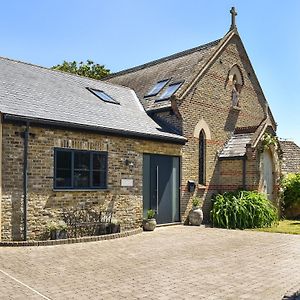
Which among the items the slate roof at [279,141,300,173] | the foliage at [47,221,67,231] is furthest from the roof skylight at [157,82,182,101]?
the slate roof at [279,141,300,173]

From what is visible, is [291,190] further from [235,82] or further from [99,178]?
[99,178]

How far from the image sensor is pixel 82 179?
12930 millimetres

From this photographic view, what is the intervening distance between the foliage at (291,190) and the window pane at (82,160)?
11.7m

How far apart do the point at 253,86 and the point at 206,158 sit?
658 cm

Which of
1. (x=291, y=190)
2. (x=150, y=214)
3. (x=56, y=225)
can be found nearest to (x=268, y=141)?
(x=291, y=190)

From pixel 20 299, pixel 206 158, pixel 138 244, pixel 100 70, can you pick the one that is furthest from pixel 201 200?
pixel 100 70

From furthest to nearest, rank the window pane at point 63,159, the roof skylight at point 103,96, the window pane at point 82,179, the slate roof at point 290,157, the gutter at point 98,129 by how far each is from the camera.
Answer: the slate roof at point 290,157
the roof skylight at point 103,96
the window pane at point 82,179
the window pane at point 63,159
the gutter at point 98,129

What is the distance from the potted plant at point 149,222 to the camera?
571 inches

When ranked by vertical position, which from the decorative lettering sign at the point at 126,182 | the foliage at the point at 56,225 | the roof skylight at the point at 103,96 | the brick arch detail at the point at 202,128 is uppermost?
the roof skylight at the point at 103,96

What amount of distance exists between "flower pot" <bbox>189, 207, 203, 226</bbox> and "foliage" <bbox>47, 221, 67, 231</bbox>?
253 inches

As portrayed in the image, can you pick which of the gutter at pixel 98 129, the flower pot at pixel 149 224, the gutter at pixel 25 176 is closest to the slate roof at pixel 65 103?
the gutter at pixel 98 129

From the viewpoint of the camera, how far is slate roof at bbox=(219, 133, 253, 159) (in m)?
18.5

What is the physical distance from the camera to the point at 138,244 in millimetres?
11453

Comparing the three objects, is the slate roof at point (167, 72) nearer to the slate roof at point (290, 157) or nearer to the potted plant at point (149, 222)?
the potted plant at point (149, 222)
